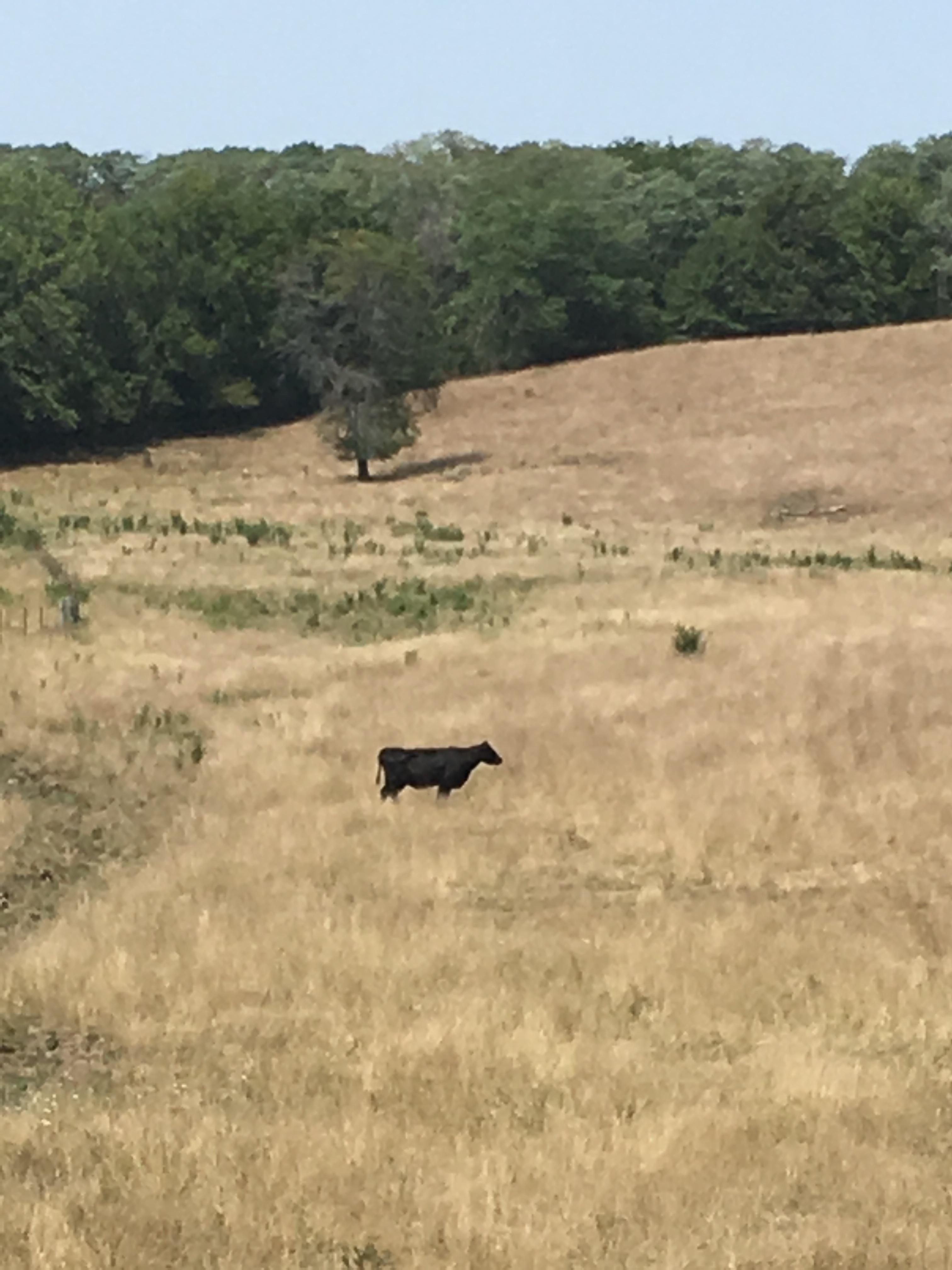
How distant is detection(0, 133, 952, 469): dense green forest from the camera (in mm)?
54875

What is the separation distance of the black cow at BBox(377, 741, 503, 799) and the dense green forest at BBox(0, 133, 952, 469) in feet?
121

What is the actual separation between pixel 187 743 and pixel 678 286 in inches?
2486

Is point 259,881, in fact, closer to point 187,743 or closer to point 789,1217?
point 187,743

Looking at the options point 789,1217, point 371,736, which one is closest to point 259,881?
point 371,736

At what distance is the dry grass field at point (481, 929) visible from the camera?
6.81m

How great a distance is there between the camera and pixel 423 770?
15.1 meters

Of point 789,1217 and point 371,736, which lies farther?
point 371,736

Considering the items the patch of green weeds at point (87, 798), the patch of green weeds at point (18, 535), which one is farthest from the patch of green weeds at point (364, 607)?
the patch of green weeds at point (87, 798)

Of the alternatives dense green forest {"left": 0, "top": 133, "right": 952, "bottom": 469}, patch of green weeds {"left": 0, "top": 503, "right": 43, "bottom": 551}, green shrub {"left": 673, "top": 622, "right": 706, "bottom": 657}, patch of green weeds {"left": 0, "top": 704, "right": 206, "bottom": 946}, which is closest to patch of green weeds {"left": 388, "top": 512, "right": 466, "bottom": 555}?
patch of green weeds {"left": 0, "top": 503, "right": 43, "bottom": 551}

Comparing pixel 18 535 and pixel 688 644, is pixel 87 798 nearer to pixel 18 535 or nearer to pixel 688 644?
pixel 688 644

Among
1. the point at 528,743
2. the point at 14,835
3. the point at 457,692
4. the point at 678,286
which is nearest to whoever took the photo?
the point at 14,835

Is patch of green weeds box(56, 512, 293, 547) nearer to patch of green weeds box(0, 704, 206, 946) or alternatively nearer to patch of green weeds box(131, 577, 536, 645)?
patch of green weeds box(131, 577, 536, 645)

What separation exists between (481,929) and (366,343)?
42654mm

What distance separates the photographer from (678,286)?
76.6 metres
